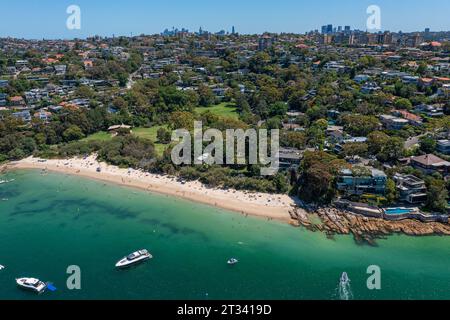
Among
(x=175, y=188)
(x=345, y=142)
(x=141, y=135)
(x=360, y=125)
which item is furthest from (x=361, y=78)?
(x=175, y=188)

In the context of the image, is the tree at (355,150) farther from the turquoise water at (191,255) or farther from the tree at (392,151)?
the turquoise water at (191,255)

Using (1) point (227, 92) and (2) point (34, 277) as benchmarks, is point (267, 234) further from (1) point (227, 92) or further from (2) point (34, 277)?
(1) point (227, 92)

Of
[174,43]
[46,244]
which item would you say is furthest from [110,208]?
[174,43]

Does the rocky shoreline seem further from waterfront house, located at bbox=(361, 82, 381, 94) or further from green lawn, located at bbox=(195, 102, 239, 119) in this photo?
waterfront house, located at bbox=(361, 82, 381, 94)

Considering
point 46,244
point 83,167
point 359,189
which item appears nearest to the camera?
point 46,244

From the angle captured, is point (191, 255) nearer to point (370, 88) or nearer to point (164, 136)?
point (164, 136)

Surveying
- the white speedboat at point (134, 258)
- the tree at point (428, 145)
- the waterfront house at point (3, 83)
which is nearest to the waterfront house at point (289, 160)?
the tree at point (428, 145)
